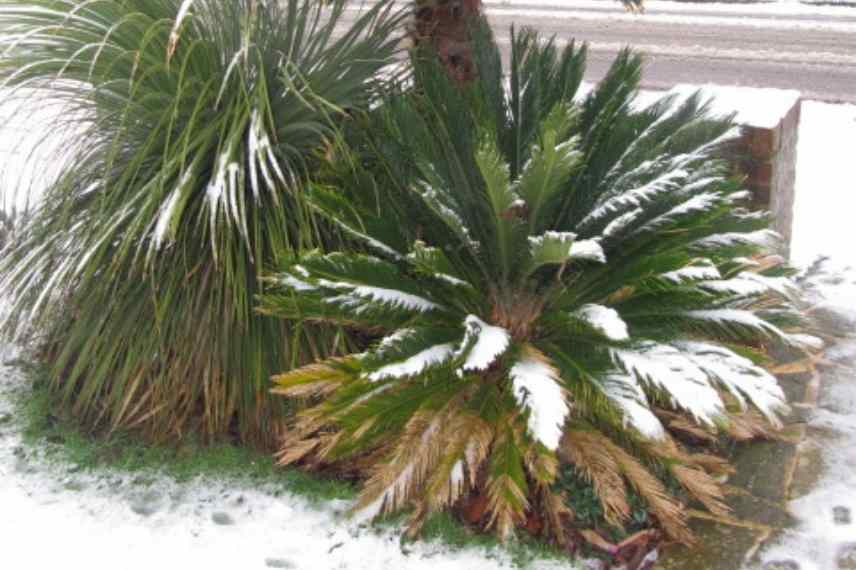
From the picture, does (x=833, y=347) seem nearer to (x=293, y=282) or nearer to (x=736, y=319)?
(x=736, y=319)

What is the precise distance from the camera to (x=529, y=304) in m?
3.64

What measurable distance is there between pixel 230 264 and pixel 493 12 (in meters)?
13.8

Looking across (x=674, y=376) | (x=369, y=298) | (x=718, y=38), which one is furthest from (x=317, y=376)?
(x=718, y=38)

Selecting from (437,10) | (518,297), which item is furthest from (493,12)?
(518,297)

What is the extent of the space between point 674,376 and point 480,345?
58cm

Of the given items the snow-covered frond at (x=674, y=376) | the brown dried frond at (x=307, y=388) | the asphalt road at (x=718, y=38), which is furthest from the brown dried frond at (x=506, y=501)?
the asphalt road at (x=718, y=38)

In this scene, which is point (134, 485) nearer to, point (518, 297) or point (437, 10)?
point (518, 297)

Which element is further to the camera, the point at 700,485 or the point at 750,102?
the point at 750,102

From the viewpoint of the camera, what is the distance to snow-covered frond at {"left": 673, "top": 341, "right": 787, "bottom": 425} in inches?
121

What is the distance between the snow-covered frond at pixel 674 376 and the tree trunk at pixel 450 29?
179cm

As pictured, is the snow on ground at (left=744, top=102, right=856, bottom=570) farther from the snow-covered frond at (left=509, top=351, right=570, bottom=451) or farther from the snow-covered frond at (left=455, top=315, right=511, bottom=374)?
the snow-covered frond at (left=455, top=315, right=511, bottom=374)

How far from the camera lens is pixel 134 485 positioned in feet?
11.8

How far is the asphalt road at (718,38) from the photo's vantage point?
462 inches

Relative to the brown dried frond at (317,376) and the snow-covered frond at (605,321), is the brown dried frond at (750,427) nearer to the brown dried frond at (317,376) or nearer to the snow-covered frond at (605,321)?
the snow-covered frond at (605,321)
